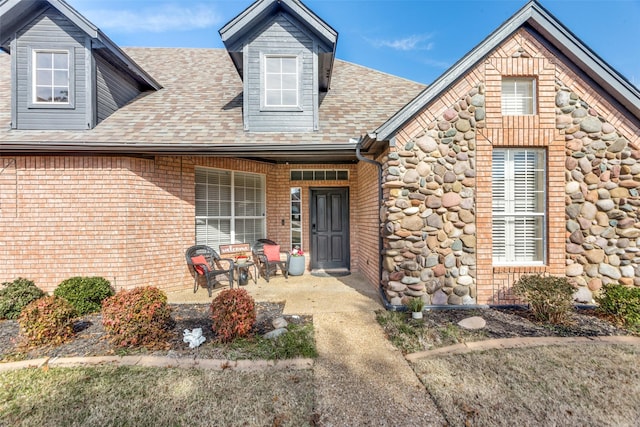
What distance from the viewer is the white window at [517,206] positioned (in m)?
4.94

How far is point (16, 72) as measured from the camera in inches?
220

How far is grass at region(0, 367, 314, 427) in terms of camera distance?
2365 millimetres

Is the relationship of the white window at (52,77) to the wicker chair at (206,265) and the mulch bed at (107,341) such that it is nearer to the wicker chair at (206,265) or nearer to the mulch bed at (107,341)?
the wicker chair at (206,265)

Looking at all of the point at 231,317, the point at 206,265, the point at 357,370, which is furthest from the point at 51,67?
the point at 357,370

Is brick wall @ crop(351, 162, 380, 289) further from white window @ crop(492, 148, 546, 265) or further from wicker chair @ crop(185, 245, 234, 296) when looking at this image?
wicker chair @ crop(185, 245, 234, 296)

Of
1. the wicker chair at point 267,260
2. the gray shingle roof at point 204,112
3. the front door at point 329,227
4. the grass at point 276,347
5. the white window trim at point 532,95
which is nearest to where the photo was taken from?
the grass at point 276,347

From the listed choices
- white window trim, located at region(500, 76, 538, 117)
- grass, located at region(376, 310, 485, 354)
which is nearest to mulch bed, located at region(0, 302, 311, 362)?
grass, located at region(376, 310, 485, 354)

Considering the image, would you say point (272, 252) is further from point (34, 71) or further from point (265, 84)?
point (34, 71)

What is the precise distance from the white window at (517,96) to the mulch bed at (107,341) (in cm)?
510

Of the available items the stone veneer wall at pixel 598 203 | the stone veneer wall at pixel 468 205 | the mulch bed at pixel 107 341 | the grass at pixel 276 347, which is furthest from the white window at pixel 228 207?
the stone veneer wall at pixel 598 203

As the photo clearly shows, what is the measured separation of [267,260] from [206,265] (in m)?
1.49

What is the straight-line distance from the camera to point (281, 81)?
20.9 feet

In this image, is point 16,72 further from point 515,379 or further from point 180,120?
point 515,379

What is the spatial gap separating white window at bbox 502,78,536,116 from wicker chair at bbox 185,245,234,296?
623cm
